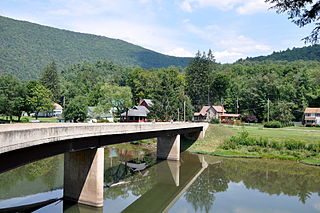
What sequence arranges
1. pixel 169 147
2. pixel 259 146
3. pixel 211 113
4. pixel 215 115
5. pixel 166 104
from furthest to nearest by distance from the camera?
1. pixel 211 113
2. pixel 215 115
3. pixel 166 104
4. pixel 259 146
5. pixel 169 147

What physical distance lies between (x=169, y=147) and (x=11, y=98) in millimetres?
45069

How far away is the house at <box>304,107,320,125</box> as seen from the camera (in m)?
66.3

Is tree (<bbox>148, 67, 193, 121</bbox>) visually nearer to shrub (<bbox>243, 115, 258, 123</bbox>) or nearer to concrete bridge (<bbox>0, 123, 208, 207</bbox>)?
shrub (<bbox>243, 115, 258, 123</bbox>)

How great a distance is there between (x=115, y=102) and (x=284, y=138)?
36.8 metres

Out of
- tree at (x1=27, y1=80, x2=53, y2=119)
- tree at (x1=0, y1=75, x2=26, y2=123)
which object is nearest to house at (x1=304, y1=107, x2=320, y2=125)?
tree at (x1=27, y1=80, x2=53, y2=119)

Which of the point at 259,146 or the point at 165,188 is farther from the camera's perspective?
the point at 259,146

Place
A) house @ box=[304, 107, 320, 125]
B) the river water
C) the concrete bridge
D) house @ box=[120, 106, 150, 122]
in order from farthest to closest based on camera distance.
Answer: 1. house @ box=[304, 107, 320, 125]
2. house @ box=[120, 106, 150, 122]
3. the river water
4. the concrete bridge

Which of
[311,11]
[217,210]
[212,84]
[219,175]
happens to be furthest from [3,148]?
[212,84]

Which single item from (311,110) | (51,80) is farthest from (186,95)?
(51,80)

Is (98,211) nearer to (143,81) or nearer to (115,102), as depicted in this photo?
(115,102)

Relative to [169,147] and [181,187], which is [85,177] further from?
[169,147]

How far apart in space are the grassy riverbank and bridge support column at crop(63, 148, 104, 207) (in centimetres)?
2529

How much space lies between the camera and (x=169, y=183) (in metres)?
26.2

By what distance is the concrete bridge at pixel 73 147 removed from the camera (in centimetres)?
1116
